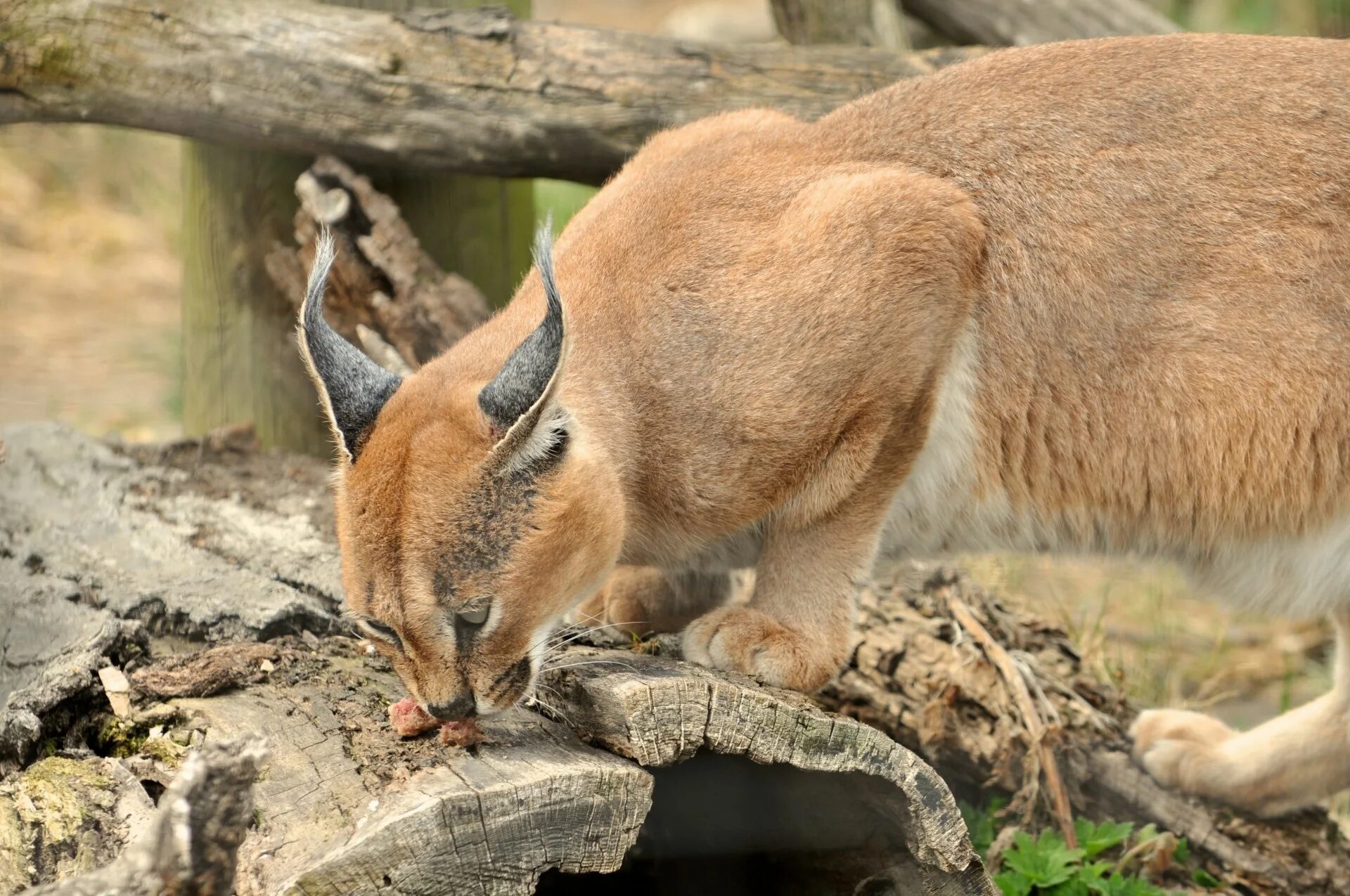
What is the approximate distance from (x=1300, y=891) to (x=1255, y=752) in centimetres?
46

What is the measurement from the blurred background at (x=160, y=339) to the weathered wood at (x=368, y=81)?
4.37 ft

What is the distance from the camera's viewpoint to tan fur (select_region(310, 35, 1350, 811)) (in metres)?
3.87

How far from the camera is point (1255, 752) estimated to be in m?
4.57

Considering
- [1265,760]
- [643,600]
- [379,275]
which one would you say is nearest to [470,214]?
[379,275]

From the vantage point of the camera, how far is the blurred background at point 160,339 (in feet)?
21.1

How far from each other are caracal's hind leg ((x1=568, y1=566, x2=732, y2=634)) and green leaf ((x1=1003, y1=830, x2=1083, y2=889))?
1214 millimetres

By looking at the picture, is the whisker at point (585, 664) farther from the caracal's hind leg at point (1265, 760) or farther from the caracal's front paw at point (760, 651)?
the caracal's hind leg at point (1265, 760)

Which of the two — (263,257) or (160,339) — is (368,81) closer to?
(263,257)

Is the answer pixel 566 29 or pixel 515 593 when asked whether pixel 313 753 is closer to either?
pixel 515 593

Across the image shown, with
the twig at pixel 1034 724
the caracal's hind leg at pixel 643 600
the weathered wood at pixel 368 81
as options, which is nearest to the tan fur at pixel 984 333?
the caracal's hind leg at pixel 643 600

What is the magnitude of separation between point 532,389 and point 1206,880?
105 inches

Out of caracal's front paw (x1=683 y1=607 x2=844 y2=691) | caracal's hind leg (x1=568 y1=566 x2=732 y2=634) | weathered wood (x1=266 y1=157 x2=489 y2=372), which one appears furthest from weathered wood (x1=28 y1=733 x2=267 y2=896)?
weathered wood (x1=266 y1=157 x2=489 y2=372)

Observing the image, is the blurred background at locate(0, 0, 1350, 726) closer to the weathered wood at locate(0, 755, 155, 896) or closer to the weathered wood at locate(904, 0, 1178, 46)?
the weathered wood at locate(904, 0, 1178, 46)

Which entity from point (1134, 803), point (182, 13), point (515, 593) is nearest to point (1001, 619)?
point (1134, 803)
